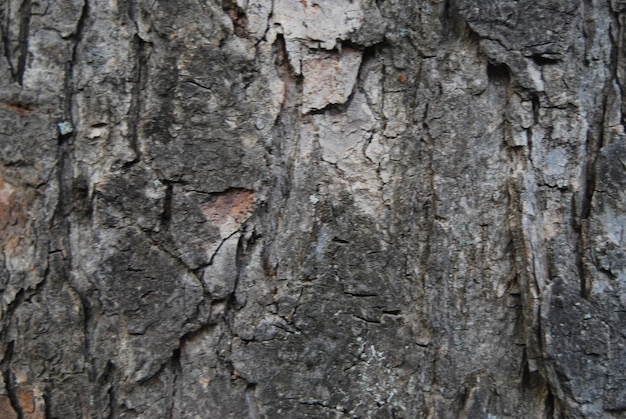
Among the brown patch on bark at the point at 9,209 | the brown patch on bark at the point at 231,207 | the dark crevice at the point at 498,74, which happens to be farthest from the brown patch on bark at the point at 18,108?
the dark crevice at the point at 498,74

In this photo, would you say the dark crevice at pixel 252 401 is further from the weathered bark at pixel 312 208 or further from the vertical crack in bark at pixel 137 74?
the vertical crack in bark at pixel 137 74

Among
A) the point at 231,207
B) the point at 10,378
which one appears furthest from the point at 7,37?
the point at 10,378

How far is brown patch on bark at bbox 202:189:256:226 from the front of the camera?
3.86 ft

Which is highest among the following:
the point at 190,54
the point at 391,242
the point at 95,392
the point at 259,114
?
the point at 190,54

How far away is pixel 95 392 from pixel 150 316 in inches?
8.6

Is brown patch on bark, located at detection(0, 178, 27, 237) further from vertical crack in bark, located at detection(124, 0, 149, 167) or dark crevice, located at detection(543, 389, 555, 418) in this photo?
dark crevice, located at detection(543, 389, 555, 418)

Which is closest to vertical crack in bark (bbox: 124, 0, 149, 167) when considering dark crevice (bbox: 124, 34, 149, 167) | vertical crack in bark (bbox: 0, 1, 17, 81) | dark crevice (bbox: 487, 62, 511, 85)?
dark crevice (bbox: 124, 34, 149, 167)

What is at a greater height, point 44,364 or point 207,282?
point 207,282

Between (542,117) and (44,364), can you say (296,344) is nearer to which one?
(44,364)

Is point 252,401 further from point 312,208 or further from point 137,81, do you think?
point 137,81

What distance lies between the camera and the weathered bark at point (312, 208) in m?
1.15

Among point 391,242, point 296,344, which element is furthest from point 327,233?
point 296,344

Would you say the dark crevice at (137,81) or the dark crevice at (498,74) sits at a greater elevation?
the dark crevice at (498,74)

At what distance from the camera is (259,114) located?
1187mm
